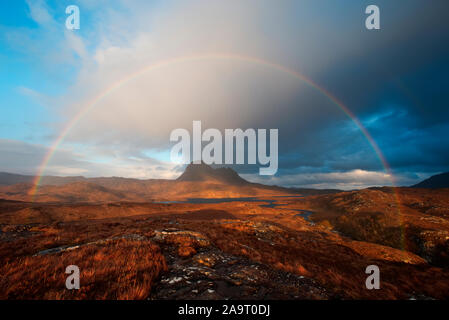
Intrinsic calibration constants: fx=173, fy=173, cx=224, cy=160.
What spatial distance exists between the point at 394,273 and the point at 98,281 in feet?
55.8

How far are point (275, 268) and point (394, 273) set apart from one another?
346 inches

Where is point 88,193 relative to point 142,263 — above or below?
below

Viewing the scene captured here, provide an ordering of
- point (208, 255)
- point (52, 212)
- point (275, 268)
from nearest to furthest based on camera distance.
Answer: point (275, 268) → point (208, 255) → point (52, 212)

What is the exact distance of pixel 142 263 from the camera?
7.91 meters

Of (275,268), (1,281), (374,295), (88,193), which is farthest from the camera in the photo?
(88,193)

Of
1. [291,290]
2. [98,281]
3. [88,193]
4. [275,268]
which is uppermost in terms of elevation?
[98,281]

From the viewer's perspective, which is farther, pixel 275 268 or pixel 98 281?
pixel 275 268

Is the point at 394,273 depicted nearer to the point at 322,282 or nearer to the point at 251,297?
the point at 322,282

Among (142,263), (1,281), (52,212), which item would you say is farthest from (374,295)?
(52,212)

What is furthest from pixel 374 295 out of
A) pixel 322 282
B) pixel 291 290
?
pixel 291 290
